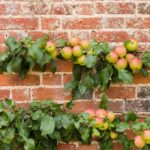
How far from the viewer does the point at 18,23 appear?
2.39 m

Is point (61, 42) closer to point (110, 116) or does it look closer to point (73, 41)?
point (73, 41)

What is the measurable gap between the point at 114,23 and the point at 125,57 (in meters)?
0.20

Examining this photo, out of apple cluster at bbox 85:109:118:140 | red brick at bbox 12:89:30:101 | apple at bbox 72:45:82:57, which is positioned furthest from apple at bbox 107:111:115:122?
red brick at bbox 12:89:30:101

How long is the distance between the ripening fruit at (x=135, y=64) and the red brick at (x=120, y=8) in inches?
10.5

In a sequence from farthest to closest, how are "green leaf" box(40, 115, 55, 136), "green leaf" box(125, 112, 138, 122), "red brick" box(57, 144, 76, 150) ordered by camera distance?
"red brick" box(57, 144, 76, 150), "green leaf" box(125, 112, 138, 122), "green leaf" box(40, 115, 55, 136)

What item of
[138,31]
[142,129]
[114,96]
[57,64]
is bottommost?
[142,129]

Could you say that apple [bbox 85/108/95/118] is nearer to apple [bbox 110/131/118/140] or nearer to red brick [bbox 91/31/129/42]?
apple [bbox 110/131/118/140]

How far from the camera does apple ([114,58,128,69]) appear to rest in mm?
2307

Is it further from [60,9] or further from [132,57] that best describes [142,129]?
[60,9]

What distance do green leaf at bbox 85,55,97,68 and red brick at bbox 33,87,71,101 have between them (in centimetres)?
25

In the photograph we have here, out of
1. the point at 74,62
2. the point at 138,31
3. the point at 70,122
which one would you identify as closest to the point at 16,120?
the point at 70,122

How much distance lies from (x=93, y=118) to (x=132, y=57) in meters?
0.37

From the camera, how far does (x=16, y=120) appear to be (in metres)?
2.33

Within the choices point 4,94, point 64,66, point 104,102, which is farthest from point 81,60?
point 4,94
